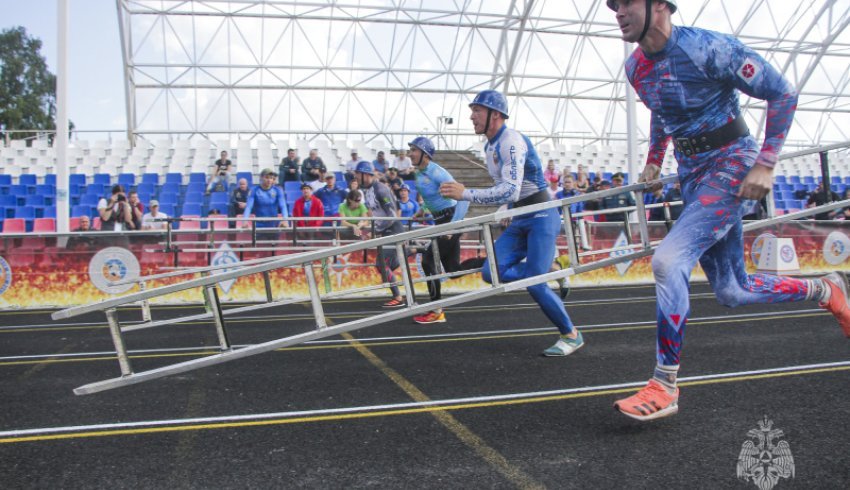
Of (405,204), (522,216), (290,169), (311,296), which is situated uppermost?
(290,169)

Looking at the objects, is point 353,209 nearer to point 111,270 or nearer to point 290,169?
point 111,270

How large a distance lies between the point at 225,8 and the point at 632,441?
94.9 ft

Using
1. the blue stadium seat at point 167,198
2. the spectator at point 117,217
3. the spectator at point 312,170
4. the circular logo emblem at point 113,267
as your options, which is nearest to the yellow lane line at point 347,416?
the circular logo emblem at point 113,267

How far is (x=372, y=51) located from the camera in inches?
1195

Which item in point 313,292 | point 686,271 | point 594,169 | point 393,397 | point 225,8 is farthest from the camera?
point 225,8

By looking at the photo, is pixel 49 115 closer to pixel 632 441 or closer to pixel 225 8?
pixel 225 8

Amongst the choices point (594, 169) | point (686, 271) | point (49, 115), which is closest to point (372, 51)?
point (594, 169)

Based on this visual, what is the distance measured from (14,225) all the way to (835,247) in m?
18.4

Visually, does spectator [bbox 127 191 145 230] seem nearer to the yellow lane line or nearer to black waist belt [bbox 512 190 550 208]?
black waist belt [bbox 512 190 550 208]

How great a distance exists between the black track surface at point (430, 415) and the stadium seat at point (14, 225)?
981 cm

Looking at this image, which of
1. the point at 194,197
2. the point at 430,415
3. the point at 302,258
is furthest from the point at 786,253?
the point at 194,197

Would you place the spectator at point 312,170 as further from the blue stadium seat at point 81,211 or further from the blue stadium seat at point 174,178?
the blue stadium seat at point 81,211

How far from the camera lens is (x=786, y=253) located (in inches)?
522

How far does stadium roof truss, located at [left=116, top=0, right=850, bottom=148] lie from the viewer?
93.2 feet
